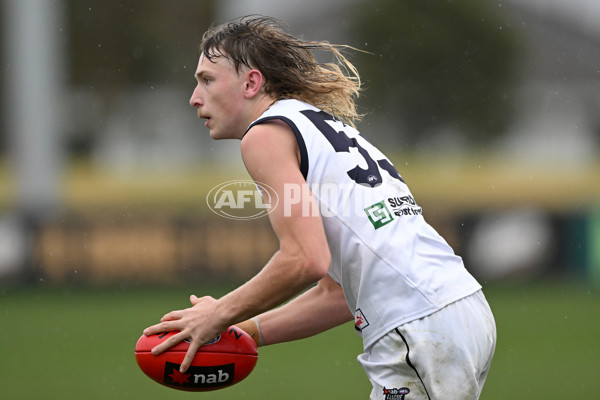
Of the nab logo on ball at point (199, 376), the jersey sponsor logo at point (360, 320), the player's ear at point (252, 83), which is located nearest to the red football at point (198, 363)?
the nab logo on ball at point (199, 376)

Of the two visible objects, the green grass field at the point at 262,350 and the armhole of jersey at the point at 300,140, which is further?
the green grass field at the point at 262,350

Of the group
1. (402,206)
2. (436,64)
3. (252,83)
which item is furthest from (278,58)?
(436,64)

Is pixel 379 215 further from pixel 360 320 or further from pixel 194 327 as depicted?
pixel 194 327

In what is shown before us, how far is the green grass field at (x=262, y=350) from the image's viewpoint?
8133mm

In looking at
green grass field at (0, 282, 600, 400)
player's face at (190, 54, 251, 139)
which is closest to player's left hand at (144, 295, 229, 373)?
player's face at (190, 54, 251, 139)

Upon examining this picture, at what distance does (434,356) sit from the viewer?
3.38m

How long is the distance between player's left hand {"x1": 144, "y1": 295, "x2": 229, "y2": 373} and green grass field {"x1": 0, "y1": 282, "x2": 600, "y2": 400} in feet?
14.4

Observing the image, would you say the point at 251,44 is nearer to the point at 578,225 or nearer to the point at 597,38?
the point at 578,225

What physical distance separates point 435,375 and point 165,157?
2949cm

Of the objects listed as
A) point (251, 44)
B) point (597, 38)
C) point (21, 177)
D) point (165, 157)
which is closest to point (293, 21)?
point (165, 157)

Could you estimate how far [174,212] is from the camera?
1359 centimetres

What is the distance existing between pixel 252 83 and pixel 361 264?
2.87ft

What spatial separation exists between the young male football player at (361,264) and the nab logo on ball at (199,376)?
0.30ft

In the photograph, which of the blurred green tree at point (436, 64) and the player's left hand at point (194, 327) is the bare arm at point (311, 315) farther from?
the blurred green tree at point (436, 64)
